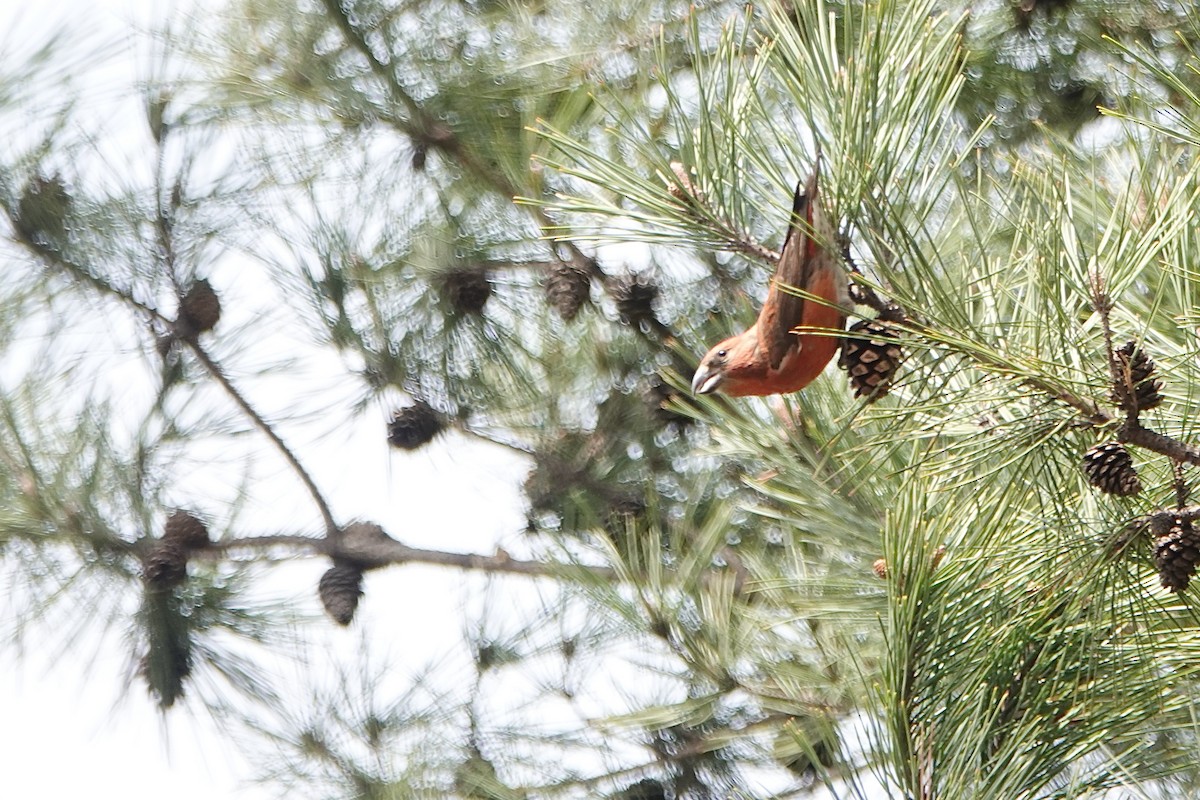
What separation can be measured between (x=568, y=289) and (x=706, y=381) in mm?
845

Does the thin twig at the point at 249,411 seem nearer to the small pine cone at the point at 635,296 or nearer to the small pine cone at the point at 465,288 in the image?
the small pine cone at the point at 465,288

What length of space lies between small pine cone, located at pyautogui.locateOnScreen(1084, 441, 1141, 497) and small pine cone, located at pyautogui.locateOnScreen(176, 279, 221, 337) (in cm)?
154

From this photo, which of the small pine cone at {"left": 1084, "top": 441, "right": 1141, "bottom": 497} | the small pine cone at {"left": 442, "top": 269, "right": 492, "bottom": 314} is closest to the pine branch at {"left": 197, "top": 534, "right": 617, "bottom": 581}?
the small pine cone at {"left": 442, "top": 269, "right": 492, "bottom": 314}

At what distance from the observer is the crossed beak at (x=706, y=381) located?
1169mm

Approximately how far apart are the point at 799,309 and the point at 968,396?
0.13 m

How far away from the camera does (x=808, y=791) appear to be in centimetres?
189

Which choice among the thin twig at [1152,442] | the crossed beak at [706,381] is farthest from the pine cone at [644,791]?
the thin twig at [1152,442]

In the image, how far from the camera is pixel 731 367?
1104 millimetres

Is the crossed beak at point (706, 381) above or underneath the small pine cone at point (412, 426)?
underneath

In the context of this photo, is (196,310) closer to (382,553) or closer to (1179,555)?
(382,553)

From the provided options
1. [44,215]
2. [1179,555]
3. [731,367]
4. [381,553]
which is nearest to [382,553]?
[381,553]

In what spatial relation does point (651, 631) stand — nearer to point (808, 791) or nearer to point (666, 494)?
point (808, 791)

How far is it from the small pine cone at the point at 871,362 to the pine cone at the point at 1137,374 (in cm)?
16

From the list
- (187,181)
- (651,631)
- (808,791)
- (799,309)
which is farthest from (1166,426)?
(187,181)
